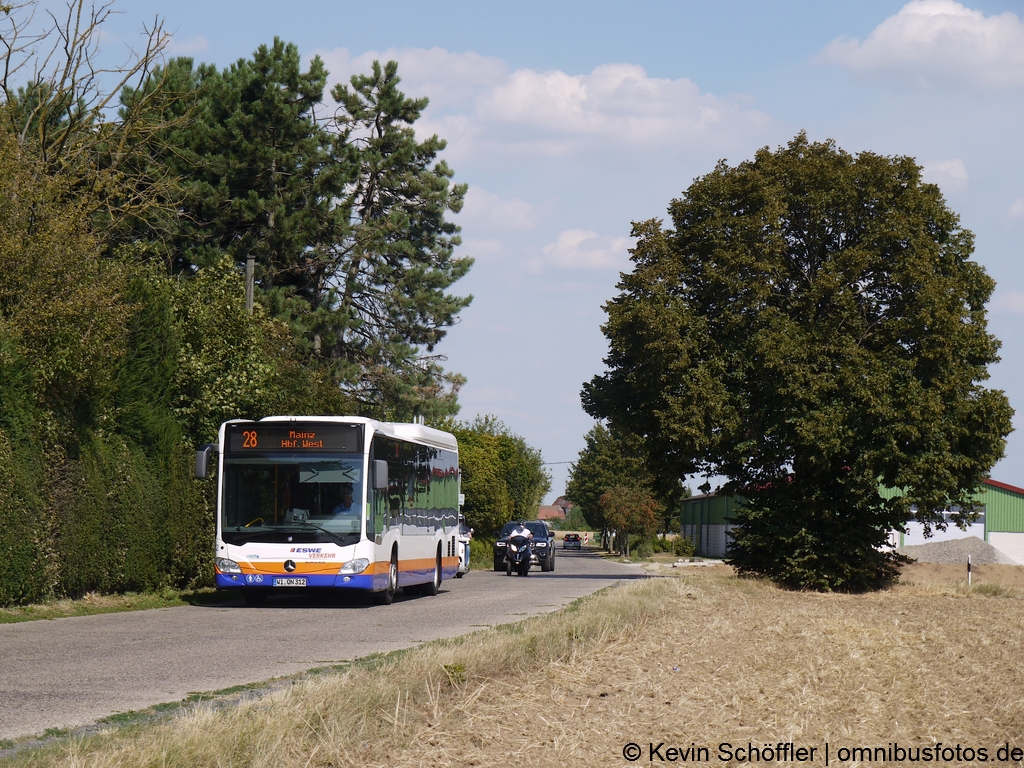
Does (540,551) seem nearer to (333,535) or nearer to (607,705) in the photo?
(333,535)

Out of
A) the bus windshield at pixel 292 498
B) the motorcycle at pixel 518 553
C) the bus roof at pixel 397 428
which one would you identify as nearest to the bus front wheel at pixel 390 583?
the bus windshield at pixel 292 498

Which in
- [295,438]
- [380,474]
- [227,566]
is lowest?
[227,566]

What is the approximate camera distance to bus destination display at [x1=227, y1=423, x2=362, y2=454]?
21156mm


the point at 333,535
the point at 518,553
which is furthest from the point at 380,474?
the point at 518,553

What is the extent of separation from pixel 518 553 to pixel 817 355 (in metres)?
14.4

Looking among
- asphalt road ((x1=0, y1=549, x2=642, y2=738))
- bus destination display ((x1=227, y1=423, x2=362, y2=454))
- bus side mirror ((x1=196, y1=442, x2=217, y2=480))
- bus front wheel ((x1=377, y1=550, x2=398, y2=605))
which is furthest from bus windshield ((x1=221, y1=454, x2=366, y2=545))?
bus front wheel ((x1=377, y1=550, x2=398, y2=605))

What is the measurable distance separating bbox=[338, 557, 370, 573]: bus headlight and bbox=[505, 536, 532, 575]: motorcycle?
1820 centimetres

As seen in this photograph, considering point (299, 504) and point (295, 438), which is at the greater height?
point (295, 438)

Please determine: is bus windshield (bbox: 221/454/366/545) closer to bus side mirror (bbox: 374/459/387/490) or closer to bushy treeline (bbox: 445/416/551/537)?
bus side mirror (bbox: 374/459/387/490)

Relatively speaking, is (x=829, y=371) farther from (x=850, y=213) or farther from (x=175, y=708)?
(x=175, y=708)

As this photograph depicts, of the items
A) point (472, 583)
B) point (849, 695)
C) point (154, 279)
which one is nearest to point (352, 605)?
point (154, 279)

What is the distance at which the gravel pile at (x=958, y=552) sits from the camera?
55.2 metres

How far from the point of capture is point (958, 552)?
182 ft

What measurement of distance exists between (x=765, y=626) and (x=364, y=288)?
31727 millimetres
